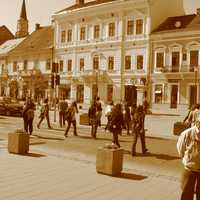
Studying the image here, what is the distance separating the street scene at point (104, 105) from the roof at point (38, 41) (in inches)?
7.9

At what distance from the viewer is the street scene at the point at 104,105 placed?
8.25 m

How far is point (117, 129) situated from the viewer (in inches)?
539

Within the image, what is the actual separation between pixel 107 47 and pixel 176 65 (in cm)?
898

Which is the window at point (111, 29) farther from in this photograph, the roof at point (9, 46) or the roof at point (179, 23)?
the roof at point (9, 46)

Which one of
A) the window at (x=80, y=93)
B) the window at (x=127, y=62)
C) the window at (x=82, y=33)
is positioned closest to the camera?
the window at (x=127, y=62)

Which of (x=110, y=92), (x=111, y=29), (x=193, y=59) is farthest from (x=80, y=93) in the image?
(x=193, y=59)

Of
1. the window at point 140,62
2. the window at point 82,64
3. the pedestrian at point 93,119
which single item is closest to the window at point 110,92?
the window at point 140,62

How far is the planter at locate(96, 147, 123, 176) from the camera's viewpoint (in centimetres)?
930

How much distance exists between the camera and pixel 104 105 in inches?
1780

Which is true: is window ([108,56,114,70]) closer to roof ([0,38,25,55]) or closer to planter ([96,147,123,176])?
roof ([0,38,25,55])

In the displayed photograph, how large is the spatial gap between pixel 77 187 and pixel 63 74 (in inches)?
1695

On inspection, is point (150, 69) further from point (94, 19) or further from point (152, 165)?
point (152, 165)

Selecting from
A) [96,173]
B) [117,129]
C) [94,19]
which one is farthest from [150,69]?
[96,173]

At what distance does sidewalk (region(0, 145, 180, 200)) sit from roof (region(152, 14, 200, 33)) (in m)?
31.6
